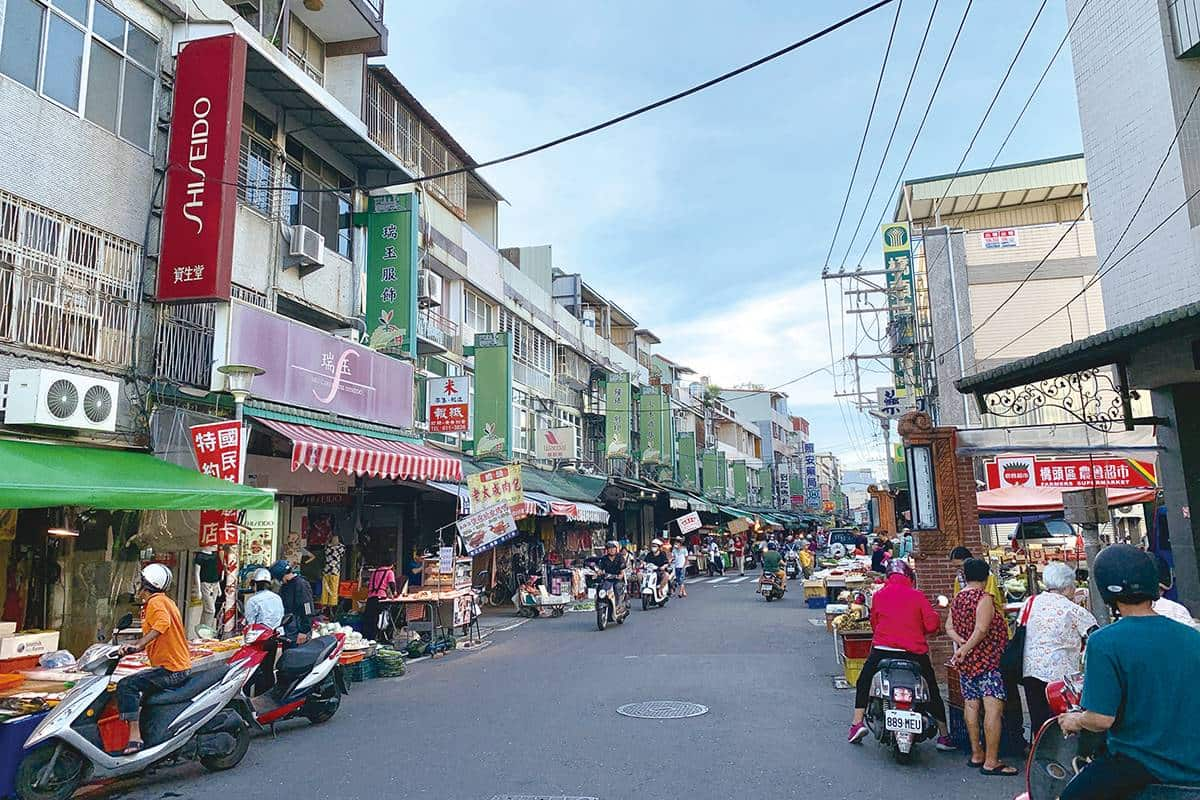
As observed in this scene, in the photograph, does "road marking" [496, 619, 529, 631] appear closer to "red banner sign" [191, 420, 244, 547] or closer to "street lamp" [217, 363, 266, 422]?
"red banner sign" [191, 420, 244, 547]

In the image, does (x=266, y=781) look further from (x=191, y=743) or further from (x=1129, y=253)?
(x=1129, y=253)

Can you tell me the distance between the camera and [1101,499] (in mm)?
8273

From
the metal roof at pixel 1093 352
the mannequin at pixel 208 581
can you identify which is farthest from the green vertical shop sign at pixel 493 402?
the metal roof at pixel 1093 352

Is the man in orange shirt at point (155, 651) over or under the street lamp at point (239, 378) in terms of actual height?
under

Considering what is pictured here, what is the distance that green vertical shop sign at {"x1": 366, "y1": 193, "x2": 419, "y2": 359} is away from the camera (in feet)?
55.9

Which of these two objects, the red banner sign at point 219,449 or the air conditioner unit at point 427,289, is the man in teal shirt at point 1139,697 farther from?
the air conditioner unit at point 427,289

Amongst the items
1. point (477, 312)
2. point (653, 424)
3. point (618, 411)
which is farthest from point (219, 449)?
point (653, 424)

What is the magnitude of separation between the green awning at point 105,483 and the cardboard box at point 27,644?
1.31m

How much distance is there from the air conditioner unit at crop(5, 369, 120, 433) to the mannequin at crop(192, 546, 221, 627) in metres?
2.17

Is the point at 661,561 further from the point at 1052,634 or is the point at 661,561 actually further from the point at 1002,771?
the point at 1052,634

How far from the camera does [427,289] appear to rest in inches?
798

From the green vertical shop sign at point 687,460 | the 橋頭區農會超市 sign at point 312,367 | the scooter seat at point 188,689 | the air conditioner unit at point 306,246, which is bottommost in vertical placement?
the scooter seat at point 188,689

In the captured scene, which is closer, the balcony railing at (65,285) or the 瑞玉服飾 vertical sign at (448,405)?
the balcony railing at (65,285)

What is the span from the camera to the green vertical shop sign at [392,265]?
17.0 meters
